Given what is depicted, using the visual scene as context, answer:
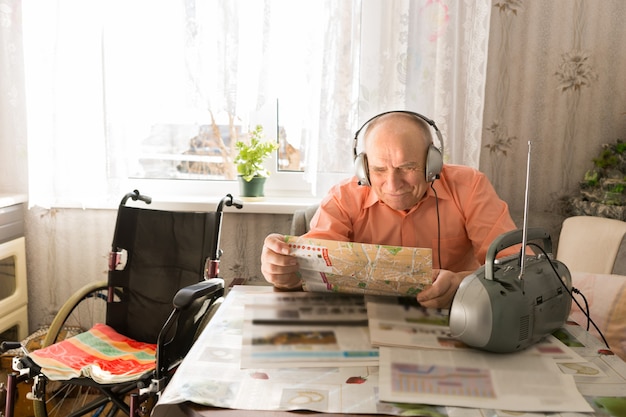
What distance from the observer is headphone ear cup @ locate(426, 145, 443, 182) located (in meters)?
1.68

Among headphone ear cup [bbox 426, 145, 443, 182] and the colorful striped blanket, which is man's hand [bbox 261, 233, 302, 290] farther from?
the colorful striped blanket

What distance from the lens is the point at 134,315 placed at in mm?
2289

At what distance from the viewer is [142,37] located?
2.47 metres

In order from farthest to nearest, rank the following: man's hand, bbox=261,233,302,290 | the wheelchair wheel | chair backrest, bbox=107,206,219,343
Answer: chair backrest, bbox=107,206,219,343, the wheelchair wheel, man's hand, bbox=261,233,302,290

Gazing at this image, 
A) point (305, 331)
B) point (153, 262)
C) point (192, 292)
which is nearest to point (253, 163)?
point (153, 262)

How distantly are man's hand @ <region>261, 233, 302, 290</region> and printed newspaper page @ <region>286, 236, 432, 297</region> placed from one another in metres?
0.03

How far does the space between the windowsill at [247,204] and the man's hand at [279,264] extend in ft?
3.10

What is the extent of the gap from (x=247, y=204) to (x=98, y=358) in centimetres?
84

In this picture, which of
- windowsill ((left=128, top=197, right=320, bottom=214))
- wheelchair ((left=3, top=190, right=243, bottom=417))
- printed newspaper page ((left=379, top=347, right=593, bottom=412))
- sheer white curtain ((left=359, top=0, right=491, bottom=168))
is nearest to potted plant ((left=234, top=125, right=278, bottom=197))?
windowsill ((left=128, top=197, right=320, bottom=214))

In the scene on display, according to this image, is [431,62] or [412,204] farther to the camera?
[431,62]

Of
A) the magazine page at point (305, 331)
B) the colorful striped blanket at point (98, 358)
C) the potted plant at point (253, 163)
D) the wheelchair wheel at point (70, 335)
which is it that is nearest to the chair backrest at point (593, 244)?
the magazine page at point (305, 331)

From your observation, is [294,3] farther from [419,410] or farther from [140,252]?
[419,410]

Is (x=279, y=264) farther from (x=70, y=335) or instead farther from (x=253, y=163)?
(x=70, y=335)

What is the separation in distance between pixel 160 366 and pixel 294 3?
1417mm
